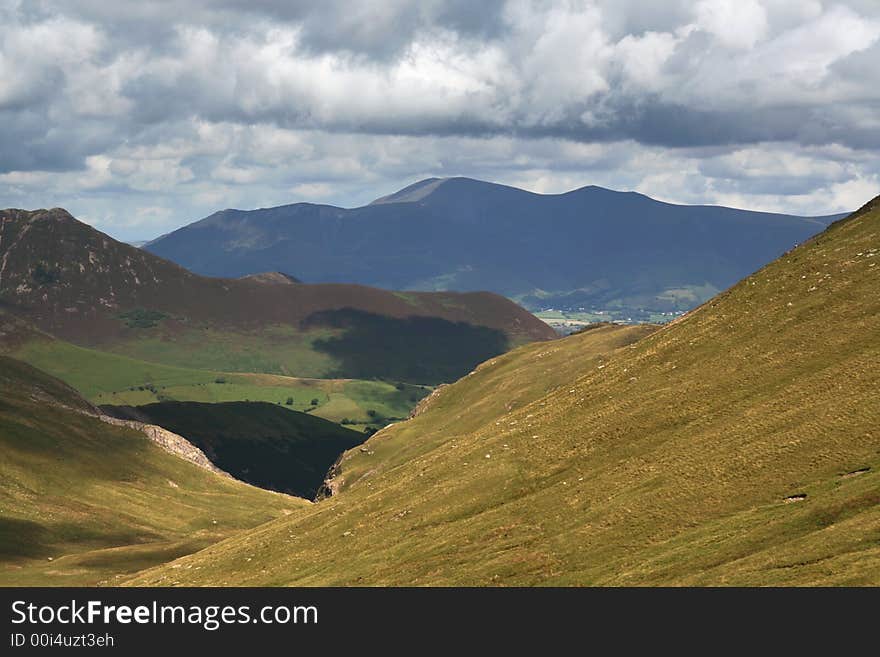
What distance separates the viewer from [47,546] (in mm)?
149125

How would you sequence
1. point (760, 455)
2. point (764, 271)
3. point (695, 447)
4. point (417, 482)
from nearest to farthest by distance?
point (760, 455) < point (695, 447) < point (417, 482) < point (764, 271)

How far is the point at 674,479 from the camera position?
81750 mm

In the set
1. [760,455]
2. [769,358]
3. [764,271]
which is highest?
[764,271]

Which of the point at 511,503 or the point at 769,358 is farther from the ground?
the point at 769,358

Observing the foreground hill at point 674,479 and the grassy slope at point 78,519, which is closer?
the foreground hill at point 674,479

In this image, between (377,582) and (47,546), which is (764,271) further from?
(47,546)

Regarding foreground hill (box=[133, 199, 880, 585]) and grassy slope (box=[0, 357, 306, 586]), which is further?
grassy slope (box=[0, 357, 306, 586])

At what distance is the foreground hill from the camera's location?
6625 centimetres

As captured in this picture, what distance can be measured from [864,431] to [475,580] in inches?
1305

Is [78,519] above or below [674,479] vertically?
above

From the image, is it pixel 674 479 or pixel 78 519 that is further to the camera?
pixel 78 519

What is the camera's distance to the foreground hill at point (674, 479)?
66250 millimetres
